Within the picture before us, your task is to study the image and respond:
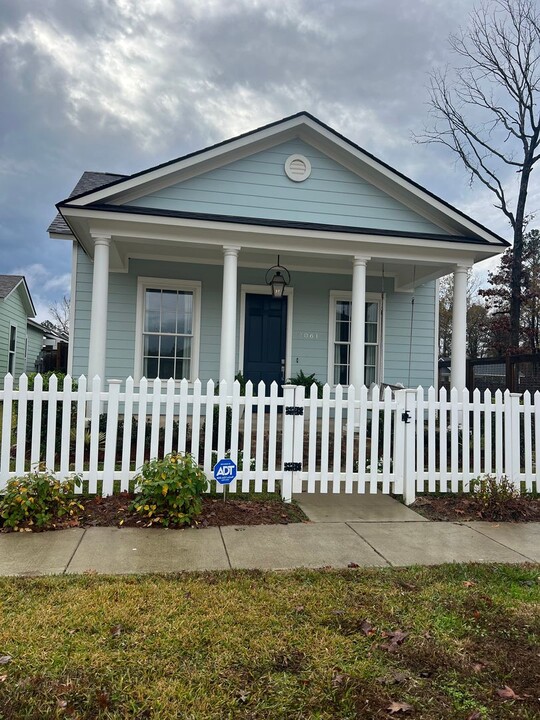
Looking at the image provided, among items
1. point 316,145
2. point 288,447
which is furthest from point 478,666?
point 316,145

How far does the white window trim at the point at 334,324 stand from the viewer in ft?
35.0

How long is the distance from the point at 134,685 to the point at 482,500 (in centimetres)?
433

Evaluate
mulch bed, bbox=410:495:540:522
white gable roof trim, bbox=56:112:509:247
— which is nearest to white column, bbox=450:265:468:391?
white gable roof trim, bbox=56:112:509:247

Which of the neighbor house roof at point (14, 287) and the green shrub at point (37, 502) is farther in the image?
the neighbor house roof at point (14, 287)

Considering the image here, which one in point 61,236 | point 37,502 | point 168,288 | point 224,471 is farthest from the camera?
point 168,288

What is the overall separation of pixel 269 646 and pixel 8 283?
22.1 metres

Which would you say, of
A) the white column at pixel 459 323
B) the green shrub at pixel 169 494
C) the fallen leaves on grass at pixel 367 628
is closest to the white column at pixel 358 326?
the white column at pixel 459 323

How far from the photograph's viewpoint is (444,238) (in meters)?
8.89

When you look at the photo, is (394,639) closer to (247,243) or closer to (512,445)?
(512,445)

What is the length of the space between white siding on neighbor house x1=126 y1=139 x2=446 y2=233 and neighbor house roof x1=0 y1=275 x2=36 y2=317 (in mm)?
14022

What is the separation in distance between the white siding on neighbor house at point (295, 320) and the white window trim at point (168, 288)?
0.09m

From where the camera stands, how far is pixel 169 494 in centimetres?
462

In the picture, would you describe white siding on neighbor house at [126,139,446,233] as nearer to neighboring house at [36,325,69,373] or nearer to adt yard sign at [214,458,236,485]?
neighboring house at [36,325,69,373]

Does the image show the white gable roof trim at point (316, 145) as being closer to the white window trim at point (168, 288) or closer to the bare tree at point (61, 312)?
the white window trim at point (168, 288)
